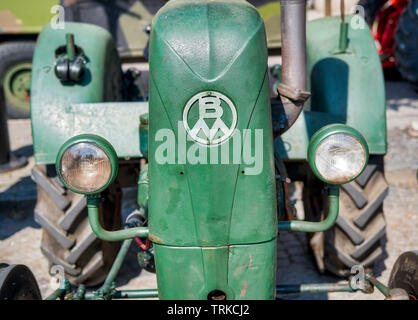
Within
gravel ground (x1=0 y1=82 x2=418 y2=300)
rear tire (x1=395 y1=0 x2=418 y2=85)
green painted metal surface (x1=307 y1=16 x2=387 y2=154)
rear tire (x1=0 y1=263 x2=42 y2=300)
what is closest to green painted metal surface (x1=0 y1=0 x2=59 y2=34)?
gravel ground (x1=0 y1=82 x2=418 y2=300)

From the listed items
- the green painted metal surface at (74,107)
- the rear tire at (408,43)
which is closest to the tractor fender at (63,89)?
the green painted metal surface at (74,107)

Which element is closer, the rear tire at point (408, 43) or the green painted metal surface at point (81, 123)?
the green painted metal surface at point (81, 123)

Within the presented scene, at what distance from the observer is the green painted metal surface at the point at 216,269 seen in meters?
2.09

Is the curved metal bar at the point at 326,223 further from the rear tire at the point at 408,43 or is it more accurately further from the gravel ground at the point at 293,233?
the rear tire at the point at 408,43

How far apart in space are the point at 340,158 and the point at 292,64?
1.63 ft

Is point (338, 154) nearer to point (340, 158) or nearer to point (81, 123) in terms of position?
point (340, 158)

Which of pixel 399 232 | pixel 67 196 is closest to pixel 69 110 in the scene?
pixel 67 196

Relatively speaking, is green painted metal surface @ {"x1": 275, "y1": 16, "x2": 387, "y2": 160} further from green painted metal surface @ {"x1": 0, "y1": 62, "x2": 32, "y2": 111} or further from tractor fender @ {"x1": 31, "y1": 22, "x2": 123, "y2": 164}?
green painted metal surface @ {"x1": 0, "y1": 62, "x2": 32, "y2": 111}

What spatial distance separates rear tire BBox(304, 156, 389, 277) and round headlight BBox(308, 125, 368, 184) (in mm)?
1229

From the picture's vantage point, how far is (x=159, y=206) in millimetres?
2105

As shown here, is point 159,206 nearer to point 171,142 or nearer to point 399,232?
point 171,142

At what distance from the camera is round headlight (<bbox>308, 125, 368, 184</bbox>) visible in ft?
6.95

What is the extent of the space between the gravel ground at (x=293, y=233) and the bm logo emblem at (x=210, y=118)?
6.20 feet
